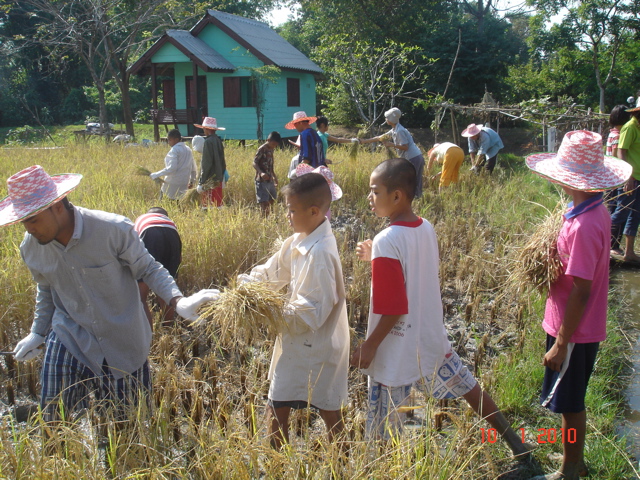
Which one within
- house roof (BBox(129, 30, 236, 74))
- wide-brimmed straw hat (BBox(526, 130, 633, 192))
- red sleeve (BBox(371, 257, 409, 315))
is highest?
house roof (BBox(129, 30, 236, 74))

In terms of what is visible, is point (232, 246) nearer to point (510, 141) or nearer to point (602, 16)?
point (510, 141)

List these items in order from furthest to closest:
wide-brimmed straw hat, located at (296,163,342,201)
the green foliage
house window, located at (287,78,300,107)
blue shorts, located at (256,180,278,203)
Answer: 1. house window, located at (287,78,300,107)
2. the green foliage
3. blue shorts, located at (256,180,278,203)
4. wide-brimmed straw hat, located at (296,163,342,201)

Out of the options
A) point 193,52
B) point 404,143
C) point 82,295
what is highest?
point 193,52

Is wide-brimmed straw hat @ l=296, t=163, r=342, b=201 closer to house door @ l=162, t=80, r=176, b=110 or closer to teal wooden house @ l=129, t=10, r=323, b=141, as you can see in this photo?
teal wooden house @ l=129, t=10, r=323, b=141

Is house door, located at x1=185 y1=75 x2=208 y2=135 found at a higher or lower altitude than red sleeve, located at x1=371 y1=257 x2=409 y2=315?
higher

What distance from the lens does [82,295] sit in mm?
2512

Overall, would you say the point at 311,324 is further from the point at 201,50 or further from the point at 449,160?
the point at 201,50

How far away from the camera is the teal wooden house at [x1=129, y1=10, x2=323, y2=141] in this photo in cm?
2012

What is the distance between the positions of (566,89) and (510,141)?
3969 millimetres

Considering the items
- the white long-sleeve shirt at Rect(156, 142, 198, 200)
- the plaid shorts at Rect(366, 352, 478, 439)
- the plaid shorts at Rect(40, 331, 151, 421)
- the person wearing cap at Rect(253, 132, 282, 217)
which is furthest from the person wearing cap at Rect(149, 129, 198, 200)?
the plaid shorts at Rect(366, 352, 478, 439)

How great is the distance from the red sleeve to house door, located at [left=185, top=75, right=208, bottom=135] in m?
19.7

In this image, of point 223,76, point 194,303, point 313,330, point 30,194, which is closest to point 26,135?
point 223,76

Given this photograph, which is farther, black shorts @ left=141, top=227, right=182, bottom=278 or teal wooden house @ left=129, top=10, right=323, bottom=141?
teal wooden house @ left=129, top=10, right=323, bottom=141

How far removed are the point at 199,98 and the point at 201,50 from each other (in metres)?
1.75
